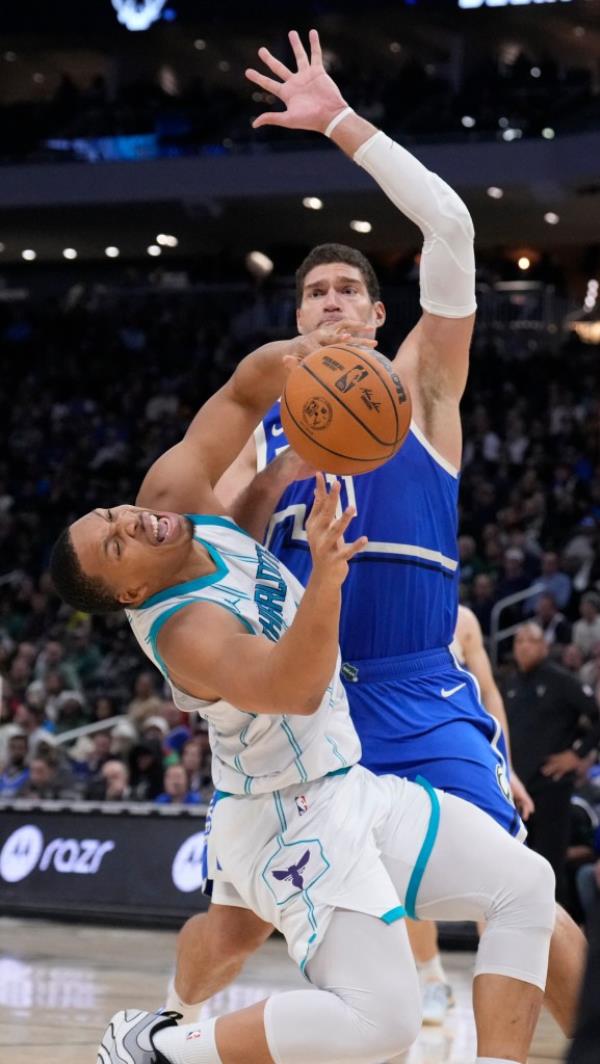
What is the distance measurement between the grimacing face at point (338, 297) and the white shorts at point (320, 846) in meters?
1.40

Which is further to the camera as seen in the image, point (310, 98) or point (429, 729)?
point (310, 98)

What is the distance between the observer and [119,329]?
87.8 feet

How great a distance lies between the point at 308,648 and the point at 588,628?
10.4 metres

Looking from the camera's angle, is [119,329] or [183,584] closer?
[183,584]

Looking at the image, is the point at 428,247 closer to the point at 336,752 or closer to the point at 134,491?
the point at 336,752

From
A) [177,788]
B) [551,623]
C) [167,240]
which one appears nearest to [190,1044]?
[177,788]

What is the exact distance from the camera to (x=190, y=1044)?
3.78m

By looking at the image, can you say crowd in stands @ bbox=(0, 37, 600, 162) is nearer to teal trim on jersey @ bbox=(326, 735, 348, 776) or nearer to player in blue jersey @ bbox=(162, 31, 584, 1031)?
player in blue jersey @ bbox=(162, 31, 584, 1031)

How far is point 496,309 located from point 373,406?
19833mm

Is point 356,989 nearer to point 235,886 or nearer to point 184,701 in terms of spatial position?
point 235,886

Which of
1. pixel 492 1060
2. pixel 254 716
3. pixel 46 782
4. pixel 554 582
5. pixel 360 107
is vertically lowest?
pixel 46 782

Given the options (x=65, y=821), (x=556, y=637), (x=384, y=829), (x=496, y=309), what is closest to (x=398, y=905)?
(x=384, y=829)

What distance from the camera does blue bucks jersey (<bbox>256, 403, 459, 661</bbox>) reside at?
4.26 meters

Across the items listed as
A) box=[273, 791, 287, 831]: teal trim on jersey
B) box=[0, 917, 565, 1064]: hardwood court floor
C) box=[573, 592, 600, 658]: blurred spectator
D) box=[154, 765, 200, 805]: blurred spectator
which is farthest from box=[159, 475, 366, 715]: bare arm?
box=[573, 592, 600, 658]: blurred spectator
